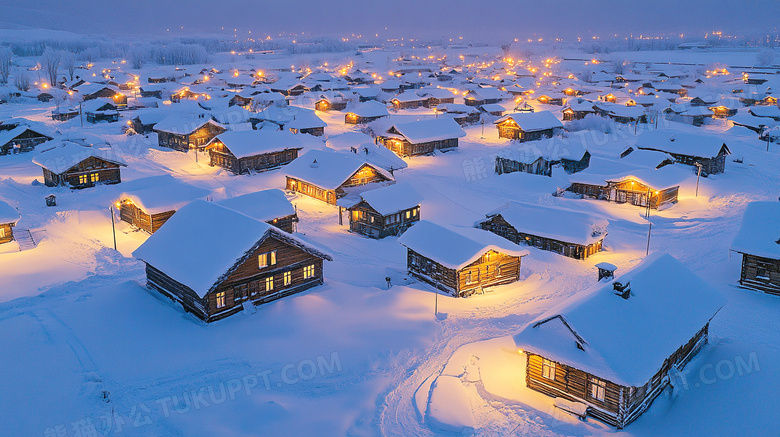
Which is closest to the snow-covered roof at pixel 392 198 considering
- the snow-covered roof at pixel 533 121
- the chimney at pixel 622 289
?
the chimney at pixel 622 289

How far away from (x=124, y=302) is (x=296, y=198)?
22331 millimetres

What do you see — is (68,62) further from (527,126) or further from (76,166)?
(527,126)

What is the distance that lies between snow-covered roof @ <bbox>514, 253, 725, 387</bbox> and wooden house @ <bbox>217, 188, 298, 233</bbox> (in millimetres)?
20211

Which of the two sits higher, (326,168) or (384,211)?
(326,168)

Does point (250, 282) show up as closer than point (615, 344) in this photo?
No

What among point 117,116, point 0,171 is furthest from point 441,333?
point 117,116

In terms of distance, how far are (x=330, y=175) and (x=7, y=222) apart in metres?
21.3

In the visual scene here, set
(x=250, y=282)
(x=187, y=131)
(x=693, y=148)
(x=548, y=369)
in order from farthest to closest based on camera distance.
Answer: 1. (x=187, y=131)
2. (x=693, y=148)
3. (x=250, y=282)
4. (x=548, y=369)

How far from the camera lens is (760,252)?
90.9 feet

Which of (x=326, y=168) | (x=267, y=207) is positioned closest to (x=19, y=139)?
(x=326, y=168)

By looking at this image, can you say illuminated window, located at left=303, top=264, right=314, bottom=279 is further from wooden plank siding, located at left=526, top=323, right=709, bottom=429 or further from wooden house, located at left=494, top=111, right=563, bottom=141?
wooden house, located at left=494, top=111, right=563, bottom=141

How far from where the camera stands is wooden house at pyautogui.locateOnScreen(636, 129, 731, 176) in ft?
177

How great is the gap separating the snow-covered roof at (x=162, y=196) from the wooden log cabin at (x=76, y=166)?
941 cm

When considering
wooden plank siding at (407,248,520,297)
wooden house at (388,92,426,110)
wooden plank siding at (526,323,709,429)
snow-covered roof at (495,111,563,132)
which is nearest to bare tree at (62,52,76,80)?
wooden house at (388,92,426,110)
